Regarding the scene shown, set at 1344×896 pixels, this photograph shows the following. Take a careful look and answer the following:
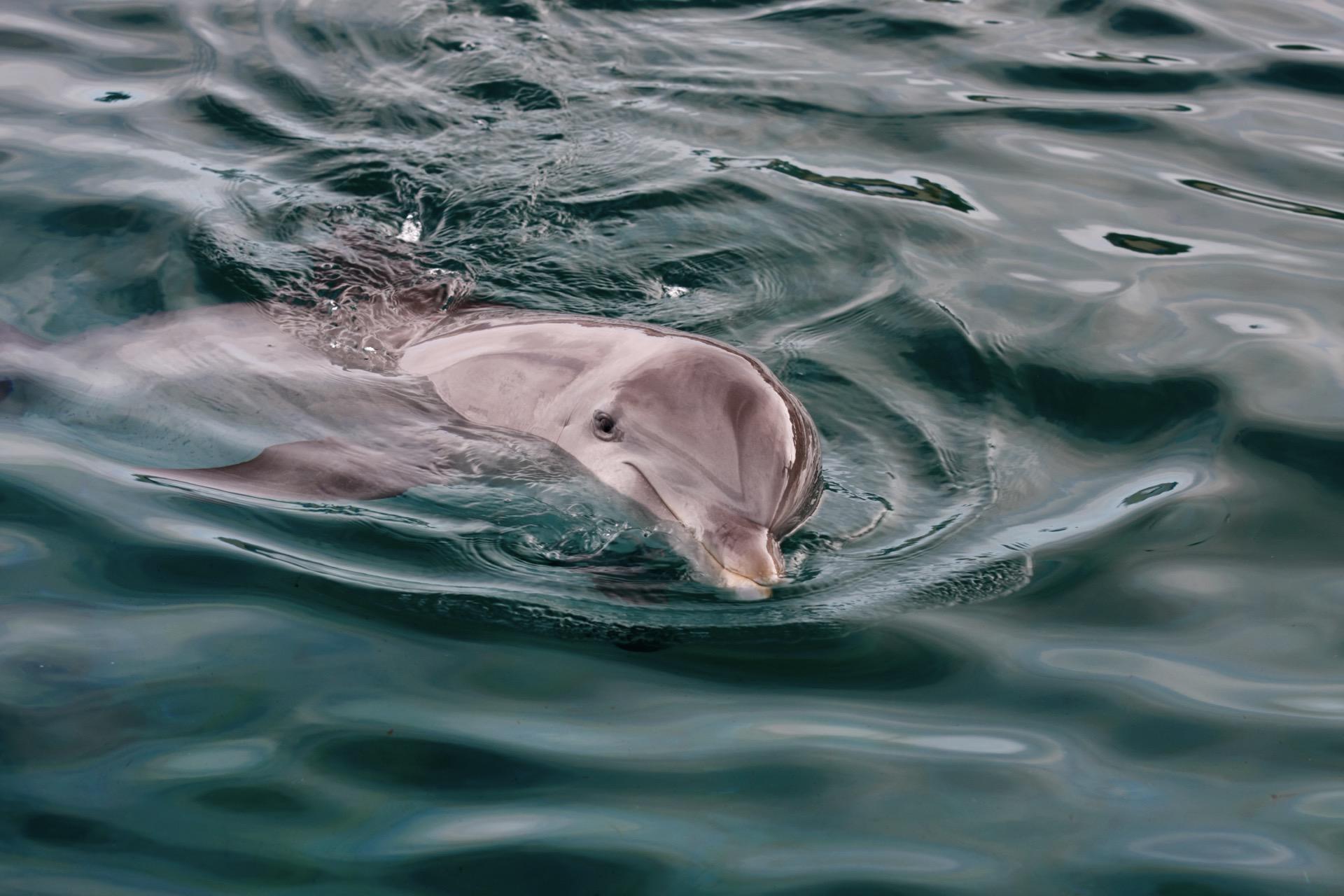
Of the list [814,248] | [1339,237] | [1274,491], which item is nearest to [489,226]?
[814,248]

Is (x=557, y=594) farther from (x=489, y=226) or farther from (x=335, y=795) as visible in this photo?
(x=489, y=226)

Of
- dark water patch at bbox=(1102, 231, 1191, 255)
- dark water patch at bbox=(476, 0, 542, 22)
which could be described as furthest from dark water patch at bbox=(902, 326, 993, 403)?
dark water patch at bbox=(476, 0, 542, 22)

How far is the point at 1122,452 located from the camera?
218 inches

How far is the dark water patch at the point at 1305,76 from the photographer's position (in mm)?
9930

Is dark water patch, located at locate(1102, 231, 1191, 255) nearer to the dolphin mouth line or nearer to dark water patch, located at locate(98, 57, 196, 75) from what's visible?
the dolphin mouth line

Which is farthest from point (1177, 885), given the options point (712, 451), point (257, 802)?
point (257, 802)

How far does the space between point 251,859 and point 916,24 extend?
31.5ft

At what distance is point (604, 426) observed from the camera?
493cm

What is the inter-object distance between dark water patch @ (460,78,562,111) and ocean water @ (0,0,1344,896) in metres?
0.06

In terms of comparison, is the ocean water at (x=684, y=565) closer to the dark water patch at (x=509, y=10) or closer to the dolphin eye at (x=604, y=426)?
the dolphin eye at (x=604, y=426)

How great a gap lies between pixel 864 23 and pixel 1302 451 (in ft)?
22.1

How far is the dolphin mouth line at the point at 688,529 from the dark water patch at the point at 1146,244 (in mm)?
4078

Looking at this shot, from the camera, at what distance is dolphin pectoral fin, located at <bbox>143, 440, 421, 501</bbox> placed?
486 cm

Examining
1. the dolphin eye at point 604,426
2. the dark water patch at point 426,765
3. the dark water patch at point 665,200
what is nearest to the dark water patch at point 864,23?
the dark water patch at point 665,200
